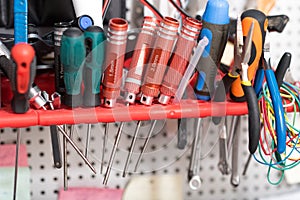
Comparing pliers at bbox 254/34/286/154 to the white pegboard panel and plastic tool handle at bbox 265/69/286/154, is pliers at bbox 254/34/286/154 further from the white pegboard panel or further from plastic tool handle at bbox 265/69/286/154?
the white pegboard panel

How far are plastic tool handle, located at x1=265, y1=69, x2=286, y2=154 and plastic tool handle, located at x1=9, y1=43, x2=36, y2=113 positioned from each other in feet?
0.90

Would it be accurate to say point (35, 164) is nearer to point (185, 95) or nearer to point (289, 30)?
point (185, 95)

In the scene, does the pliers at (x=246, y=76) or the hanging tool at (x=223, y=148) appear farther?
the hanging tool at (x=223, y=148)

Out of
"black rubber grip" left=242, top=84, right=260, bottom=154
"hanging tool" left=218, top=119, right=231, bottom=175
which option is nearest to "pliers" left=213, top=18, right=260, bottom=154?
"black rubber grip" left=242, top=84, right=260, bottom=154

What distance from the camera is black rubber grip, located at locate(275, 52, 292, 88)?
68 cm

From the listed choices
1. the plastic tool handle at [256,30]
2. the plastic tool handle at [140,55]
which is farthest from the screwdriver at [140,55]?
the plastic tool handle at [256,30]

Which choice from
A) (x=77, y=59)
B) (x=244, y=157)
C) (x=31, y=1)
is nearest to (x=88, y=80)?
(x=77, y=59)

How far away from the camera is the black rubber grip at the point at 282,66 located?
679 millimetres

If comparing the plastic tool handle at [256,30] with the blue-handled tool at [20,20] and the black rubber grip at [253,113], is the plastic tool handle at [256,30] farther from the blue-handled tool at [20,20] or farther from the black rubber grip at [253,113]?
the blue-handled tool at [20,20]

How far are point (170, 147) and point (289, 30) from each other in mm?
258

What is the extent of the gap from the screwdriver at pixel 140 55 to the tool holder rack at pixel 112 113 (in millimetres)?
22

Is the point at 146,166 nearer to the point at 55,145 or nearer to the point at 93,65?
the point at 55,145

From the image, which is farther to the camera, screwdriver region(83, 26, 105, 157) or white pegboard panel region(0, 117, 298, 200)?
white pegboard panel region(0, 117, 298, 200)

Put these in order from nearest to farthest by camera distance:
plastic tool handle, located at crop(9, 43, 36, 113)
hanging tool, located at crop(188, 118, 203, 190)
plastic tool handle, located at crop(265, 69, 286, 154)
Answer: plastic tool handle, located at crop(9, 43, 36, 113) → plastic tool handle, located at crop(265, 69, 286, 154) → hanging tool, located at crop(188, 118, 203, 190)
